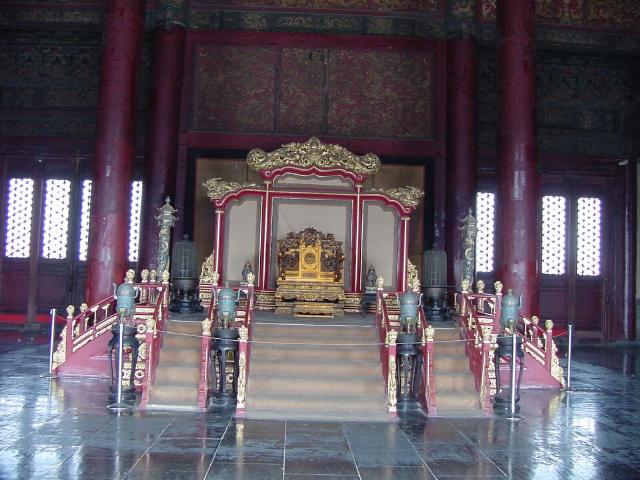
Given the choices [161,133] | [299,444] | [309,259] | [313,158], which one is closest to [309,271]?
[309,259]

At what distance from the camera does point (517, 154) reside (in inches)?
363

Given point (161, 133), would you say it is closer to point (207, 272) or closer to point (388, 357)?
point (207, 272)

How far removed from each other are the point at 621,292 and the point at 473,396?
24.8 feet

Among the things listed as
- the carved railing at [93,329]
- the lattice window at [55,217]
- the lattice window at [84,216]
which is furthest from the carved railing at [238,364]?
the lattice window at [55,217]

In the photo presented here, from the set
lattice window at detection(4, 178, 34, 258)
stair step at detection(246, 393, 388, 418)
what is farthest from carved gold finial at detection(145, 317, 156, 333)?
lattice window at detection(4, 178, 34, 258)

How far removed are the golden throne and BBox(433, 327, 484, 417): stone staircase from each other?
209cm

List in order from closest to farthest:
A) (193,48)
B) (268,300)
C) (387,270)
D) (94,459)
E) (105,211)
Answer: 1. (94,459)
2. (105,211)
3. (268,300)
4. (387,270)
5. (193,48)

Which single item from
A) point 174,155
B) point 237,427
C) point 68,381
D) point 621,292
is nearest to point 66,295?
point 174,155

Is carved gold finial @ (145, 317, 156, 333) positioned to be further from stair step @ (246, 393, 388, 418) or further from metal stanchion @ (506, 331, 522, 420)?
metal stanchion @ (506, 331, 522, 420)

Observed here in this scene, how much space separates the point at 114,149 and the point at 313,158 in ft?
9.75

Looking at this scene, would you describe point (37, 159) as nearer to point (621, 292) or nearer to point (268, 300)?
point (268, 300)

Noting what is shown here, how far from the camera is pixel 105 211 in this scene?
896 cm

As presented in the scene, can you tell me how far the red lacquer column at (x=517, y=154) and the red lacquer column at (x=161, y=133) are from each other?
4.96 meters

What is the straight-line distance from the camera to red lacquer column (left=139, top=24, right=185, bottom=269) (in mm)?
10945
